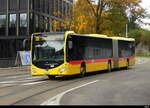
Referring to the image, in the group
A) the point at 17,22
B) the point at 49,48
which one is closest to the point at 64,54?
the point at 49,48

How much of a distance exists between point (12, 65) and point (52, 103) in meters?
27.8

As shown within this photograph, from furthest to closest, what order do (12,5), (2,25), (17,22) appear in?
→ 1. (2,25)
2. (12,5)
3. (17,22)

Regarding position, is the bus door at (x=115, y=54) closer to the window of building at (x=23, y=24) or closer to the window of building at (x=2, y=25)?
the window of building at (x=23, y=24)

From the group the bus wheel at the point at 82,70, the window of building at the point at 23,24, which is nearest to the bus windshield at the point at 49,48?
the bus wheel at the point at 82,70

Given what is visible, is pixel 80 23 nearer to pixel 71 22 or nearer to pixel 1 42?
pixel 71 22

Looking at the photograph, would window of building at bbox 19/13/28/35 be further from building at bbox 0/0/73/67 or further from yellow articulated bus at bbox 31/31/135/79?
yellow articulated bus at bbox 31/31/135/79

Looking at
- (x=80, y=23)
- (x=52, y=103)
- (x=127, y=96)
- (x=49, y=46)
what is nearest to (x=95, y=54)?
(x=49, y=46)

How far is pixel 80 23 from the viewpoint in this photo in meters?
42.1

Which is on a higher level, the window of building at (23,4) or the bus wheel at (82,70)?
the window of building at (23,4)

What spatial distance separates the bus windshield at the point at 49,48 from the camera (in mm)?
19516

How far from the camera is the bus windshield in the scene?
19.5m

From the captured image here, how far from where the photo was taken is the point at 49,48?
19750 mm

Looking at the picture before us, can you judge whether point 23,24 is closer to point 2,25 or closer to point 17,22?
point 17,22

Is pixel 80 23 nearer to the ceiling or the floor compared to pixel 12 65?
nearer to the ceiling
